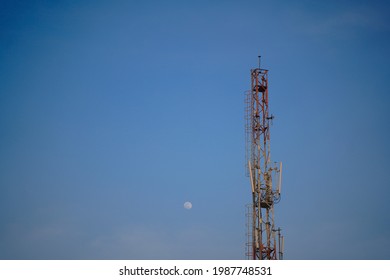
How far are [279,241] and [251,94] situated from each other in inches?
542

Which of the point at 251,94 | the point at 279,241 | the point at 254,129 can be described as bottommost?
the point at 279,241

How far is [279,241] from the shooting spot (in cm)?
5088

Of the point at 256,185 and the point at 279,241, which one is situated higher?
the point at 256,185
